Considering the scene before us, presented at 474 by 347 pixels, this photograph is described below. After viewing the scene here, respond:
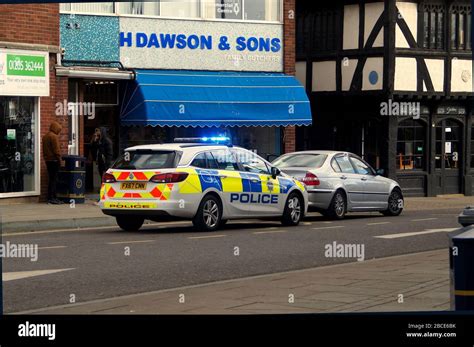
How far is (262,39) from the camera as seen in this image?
29469 millimetres

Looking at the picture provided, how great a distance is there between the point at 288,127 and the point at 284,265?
17.0 m

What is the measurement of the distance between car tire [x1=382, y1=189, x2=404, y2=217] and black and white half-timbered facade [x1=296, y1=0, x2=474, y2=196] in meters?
9.30

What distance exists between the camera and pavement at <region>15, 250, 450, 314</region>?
9.20 meters

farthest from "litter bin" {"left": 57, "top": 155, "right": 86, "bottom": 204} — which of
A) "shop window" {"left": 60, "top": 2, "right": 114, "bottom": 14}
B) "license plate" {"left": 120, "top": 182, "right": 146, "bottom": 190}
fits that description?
"license plate" {"left": 120, "top": 182, "right": 146, "bottom": 190}

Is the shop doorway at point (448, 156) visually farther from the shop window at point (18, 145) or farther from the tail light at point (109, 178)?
the tail light at point (109, 178)

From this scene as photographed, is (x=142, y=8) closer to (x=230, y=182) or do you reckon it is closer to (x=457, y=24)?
(x=230, y=182)

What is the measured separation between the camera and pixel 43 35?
2445 cm

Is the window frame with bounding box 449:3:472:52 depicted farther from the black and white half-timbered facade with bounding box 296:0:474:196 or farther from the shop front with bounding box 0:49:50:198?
the shop front with bounding box 0:49:50:198

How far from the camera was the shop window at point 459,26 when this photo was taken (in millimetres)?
33812

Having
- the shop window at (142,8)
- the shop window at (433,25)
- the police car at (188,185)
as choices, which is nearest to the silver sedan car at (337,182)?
the police car at (188,185)

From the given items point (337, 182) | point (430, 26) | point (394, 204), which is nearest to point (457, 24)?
point (430, 26)
